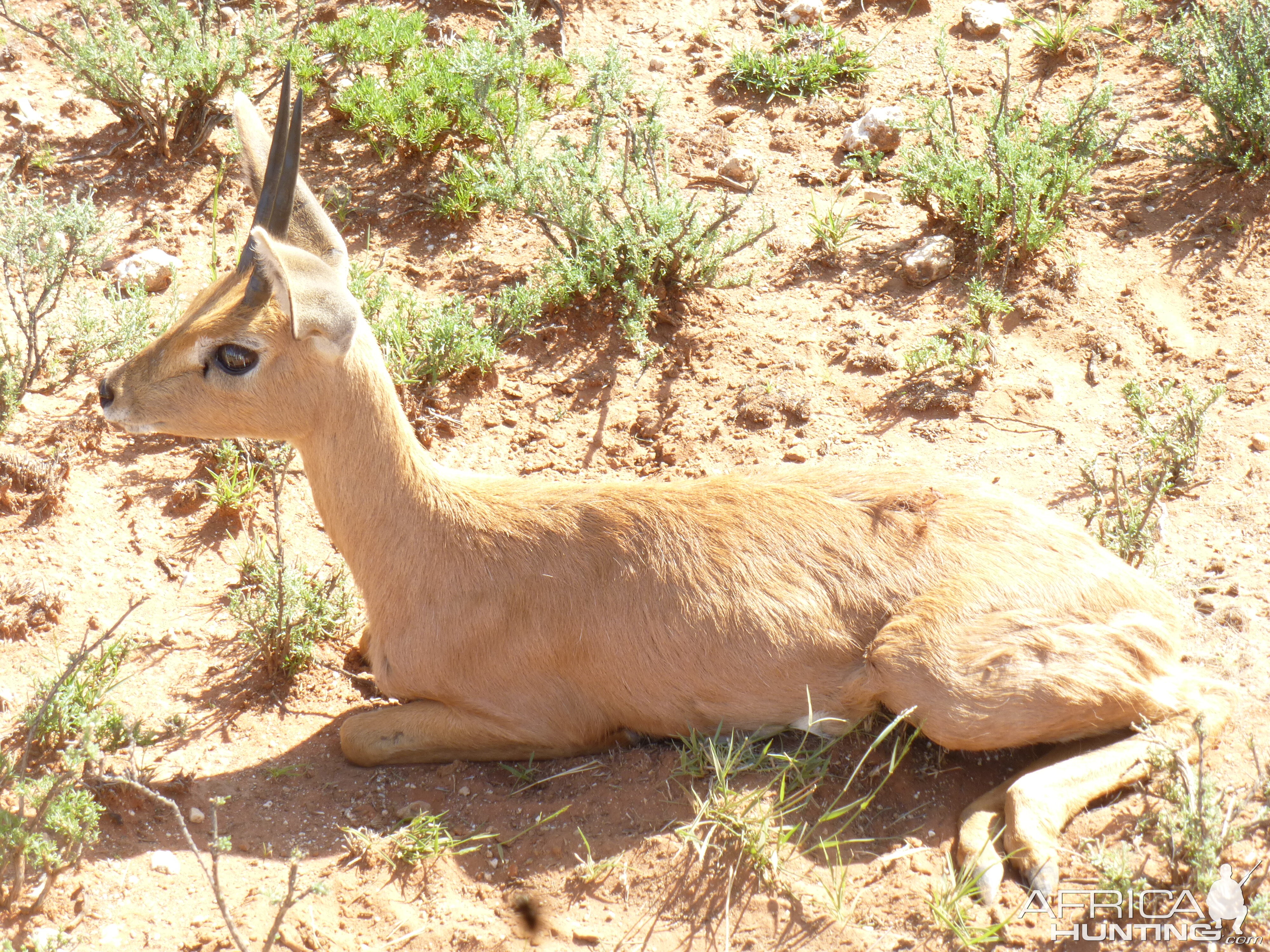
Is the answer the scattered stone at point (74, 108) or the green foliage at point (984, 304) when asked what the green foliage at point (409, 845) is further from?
the scattered stone at point (74, 108)

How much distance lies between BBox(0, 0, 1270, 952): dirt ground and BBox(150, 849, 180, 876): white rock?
0.08 feet

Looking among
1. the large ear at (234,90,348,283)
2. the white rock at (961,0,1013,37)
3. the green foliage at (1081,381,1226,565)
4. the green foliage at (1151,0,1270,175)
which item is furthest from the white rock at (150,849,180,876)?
the white rock at (961,0,1013,37)

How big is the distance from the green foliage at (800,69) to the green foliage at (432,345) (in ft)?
10.6

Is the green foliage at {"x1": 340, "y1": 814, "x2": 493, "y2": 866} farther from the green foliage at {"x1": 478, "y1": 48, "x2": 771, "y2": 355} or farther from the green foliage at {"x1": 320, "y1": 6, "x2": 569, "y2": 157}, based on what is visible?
the green foliage at {"x1": 320, "y1": 6, "x2": 569, "y2": 157}

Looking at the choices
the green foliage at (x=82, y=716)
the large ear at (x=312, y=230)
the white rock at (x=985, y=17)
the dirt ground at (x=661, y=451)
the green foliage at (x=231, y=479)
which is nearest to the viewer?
the dirt ground at (x=661, y=451)

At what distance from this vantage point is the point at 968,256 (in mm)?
7285

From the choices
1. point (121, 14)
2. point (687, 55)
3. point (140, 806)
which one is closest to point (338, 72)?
point (121, 14)

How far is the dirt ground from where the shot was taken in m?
4.23

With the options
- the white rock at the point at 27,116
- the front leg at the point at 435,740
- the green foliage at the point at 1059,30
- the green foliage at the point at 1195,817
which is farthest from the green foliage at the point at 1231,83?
the white rock at the point at 27,116

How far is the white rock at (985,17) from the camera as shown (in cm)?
876

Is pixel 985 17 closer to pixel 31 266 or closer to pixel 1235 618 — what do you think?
pixel 1235 618

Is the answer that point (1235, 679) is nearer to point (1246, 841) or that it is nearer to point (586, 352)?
point (1246, 841)

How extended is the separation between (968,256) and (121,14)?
670 cm

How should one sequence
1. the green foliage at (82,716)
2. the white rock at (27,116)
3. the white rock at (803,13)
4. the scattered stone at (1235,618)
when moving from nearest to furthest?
the green foliage at (82,716) < the scattered stone at (1235,618) < the white rock at (27,116) < the white rock at (803,13)
